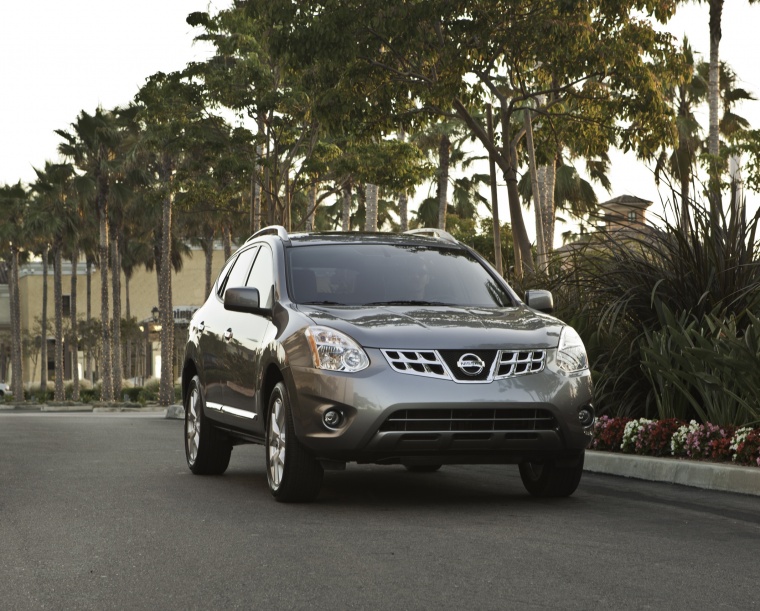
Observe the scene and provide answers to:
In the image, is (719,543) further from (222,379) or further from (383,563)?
(222,379)

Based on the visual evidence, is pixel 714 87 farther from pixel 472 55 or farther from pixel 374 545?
pixel 374 545

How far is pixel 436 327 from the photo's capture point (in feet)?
26.8

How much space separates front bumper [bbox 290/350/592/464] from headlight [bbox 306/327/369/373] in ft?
0.18

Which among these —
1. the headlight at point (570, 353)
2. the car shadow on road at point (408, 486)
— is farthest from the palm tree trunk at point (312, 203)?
the headlight at point (570, 353)

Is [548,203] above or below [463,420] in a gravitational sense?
above

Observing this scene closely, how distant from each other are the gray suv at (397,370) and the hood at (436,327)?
0.01 m

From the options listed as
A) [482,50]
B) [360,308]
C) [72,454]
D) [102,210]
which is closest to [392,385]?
[360,308]

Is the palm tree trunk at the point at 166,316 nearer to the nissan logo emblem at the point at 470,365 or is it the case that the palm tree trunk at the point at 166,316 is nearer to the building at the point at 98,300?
the nissan logo emblem at the point at 470,365

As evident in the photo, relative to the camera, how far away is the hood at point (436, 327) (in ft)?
26.3

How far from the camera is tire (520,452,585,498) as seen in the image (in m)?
8.69

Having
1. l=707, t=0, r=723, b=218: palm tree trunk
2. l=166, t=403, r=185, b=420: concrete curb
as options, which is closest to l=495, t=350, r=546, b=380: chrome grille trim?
l=166, t=403, r=185, b=420: concrete curb

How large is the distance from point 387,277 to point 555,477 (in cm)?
192

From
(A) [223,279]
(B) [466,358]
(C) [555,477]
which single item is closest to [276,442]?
(B) [466,358]

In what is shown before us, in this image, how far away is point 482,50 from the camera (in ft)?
64.5
